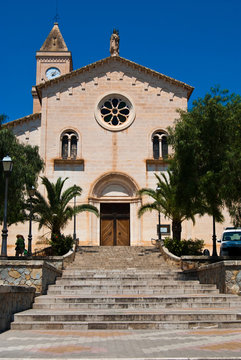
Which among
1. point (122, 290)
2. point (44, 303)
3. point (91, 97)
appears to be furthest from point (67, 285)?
point (91, 97)

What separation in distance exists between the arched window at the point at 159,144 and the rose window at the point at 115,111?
2.50 m

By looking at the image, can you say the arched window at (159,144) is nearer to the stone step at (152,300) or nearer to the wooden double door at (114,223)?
the wooden double door at (114,223)

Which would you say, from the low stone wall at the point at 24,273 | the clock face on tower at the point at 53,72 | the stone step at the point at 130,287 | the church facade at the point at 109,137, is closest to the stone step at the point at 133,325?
the low stone wall at the point at 24,273

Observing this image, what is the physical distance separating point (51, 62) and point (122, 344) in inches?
1858

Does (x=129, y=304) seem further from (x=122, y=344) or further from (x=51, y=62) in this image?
(x=51, y=62)

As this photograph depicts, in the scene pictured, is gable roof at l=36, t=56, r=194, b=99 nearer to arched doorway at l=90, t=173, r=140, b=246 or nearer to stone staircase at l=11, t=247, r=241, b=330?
arched doorway at l=90, t=173, r=140, b=246

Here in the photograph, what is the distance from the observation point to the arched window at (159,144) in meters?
30.9

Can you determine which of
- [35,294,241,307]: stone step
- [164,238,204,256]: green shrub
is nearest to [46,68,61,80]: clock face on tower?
[164,238,204,256]: green shrub

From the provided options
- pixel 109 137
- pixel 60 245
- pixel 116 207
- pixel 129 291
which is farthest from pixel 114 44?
pixel 129 291

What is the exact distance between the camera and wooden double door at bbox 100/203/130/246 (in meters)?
30.3

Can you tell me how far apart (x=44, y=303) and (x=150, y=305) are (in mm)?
2851

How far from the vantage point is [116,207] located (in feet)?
102

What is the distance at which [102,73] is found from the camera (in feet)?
105

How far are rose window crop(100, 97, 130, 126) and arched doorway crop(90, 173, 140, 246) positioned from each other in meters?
4.02
